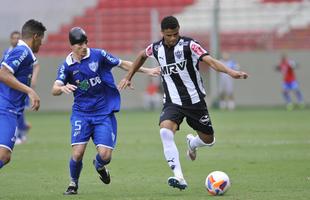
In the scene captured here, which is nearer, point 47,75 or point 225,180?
point 225,180

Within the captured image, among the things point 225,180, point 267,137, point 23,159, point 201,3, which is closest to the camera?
point 225,180

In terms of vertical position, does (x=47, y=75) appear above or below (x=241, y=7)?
below

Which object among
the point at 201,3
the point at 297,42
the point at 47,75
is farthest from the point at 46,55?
the point at 297,42

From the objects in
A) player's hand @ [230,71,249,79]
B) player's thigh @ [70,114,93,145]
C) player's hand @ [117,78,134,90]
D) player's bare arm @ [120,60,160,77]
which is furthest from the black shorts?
player's hand @ [230,71,249,79]

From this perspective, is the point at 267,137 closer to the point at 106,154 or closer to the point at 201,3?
the point at 106,154

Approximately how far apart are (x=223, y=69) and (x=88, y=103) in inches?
80.5

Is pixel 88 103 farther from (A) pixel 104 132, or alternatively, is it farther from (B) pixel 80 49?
(B) pixel 80 49

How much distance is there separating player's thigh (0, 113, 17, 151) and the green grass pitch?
0.93 metres

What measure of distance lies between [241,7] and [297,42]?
10.7ft

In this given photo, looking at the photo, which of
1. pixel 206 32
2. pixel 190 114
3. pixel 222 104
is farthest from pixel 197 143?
pixel 206 32

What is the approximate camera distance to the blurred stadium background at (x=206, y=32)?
37562mm

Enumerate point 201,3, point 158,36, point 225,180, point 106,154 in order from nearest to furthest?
point 225,180
point 106,154
point 158,36
point 201,3

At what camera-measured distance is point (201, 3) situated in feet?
134

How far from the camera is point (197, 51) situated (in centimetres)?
1134
